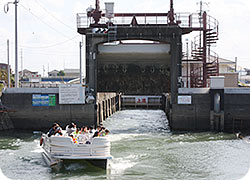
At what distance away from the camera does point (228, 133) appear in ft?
97.3

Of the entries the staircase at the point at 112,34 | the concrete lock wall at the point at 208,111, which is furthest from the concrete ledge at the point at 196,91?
the staircase at the point at 112,34

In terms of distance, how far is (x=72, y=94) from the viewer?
3108 centimetres

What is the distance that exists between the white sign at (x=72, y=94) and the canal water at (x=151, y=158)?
3753 millimetres

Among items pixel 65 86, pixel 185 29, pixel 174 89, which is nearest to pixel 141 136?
pixel 174 89

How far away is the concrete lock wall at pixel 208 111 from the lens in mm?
30703

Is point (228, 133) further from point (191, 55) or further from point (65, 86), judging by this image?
point (65, 86)

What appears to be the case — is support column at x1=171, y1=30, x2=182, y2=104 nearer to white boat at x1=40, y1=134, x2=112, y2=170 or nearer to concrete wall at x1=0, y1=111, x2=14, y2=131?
concrete wall at x1=0, y1=111, x2=14, y2=131

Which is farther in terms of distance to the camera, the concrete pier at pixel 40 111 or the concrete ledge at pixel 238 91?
the concrete pier at pixel 40 111

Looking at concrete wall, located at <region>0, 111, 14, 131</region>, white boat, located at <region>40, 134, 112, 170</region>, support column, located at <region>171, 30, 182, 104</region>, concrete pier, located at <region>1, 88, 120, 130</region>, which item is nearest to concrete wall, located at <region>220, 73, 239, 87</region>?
support column, located at <region>171, 30, 182, 104</region>

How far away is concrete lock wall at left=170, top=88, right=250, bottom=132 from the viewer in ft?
101

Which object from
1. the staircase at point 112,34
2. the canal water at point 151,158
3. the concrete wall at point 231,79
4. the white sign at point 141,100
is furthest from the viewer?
the white sign at point 141,100

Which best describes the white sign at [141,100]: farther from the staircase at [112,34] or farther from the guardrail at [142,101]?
the staircase at [112,34]

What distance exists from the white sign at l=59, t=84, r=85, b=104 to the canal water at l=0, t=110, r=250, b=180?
3753mm

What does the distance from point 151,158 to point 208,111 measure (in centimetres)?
1129
